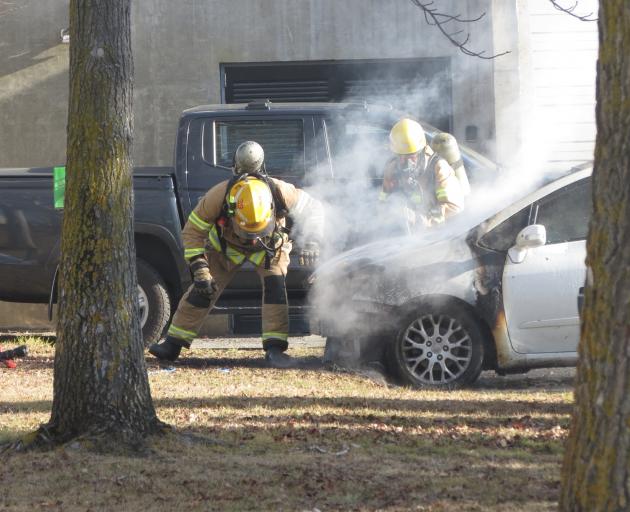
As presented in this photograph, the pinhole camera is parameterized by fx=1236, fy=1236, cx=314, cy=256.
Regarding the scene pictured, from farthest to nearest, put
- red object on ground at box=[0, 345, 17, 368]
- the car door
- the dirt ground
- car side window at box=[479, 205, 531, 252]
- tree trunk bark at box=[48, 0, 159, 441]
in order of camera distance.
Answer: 1. red object on ground at box=[0, 345, 17, 368]
2. car side window at box=[479, 205, 531, 252]
3. the car door
4. tree trunk bark at box=[48, 0, 159, 441]
5. the dirt ground

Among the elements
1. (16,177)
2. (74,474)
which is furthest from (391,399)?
(16,177)

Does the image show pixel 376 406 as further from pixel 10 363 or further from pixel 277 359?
pixel 10 363

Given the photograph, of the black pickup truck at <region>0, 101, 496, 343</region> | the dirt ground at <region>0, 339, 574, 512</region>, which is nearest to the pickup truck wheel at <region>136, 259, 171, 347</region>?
the black pickup truck at <region>0, 101, 496, 343</region>

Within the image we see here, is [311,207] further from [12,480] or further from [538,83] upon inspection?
[538,83]

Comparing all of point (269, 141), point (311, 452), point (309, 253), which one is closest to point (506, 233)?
point (309, 253)

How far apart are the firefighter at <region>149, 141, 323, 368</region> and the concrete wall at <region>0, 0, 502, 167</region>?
537 centimetres

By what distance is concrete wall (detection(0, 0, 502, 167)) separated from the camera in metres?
14.1

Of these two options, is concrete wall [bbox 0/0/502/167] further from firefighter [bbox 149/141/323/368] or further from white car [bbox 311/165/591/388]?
white car [bbox 311/165/591/388]

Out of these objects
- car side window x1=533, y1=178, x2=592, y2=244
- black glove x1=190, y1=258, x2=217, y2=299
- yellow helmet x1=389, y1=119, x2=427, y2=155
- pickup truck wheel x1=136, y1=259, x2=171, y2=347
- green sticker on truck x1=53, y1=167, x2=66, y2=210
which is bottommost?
pickup truck wheel x1=136, y1=259, x2=171, y2=347

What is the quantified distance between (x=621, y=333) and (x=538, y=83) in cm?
1096

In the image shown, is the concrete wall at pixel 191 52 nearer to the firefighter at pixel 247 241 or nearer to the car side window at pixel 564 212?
the firefighter at pixel 247 241

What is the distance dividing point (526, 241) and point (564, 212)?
43cm

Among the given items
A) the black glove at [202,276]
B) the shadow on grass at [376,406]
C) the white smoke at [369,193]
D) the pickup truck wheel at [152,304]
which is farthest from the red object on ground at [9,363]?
the white smoke at [369,193]

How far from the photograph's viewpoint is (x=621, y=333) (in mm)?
3580
